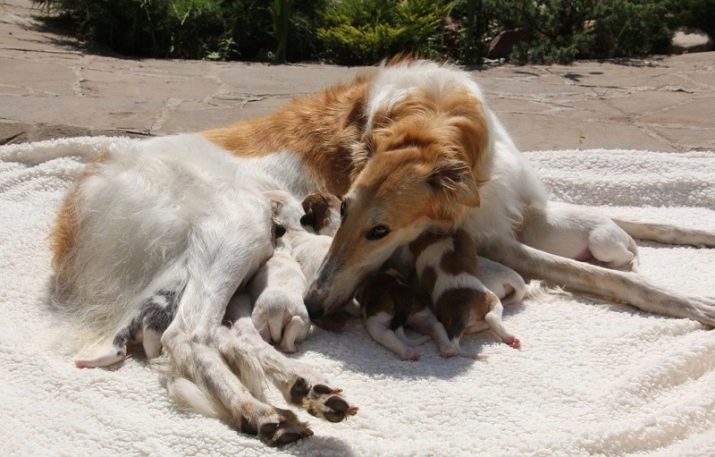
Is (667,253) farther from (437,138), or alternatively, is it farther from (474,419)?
(474,419)

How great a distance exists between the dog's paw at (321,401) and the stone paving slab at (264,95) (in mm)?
3367

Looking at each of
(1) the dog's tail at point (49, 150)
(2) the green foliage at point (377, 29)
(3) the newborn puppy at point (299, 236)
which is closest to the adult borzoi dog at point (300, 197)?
(3) the newborn puppy at point (299, 236)

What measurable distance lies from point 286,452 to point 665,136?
429 cm

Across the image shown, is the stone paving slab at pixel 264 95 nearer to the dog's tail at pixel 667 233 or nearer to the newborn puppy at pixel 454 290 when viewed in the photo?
the dog's tail at pixel 667 233

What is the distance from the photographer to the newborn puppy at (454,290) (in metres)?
3.34

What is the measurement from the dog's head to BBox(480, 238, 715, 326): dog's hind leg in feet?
1.80

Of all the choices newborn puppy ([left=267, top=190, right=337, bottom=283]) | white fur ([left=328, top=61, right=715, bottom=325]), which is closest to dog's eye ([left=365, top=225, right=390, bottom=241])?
white fur ([left=328, top=61, right=715, bottom=325])

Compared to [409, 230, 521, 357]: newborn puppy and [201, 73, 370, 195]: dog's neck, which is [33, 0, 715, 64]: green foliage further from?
[409, 230, 521, 357]: newborn puppy

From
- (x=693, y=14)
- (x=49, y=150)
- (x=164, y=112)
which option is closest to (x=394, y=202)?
(x=49, y=150)

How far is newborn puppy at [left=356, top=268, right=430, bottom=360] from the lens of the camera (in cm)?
343

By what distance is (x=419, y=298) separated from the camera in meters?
3.53

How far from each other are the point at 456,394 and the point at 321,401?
0.52 m

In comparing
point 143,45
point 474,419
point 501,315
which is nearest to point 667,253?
point 501,315

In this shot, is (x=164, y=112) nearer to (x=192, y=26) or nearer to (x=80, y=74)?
(x=80, y=74)
